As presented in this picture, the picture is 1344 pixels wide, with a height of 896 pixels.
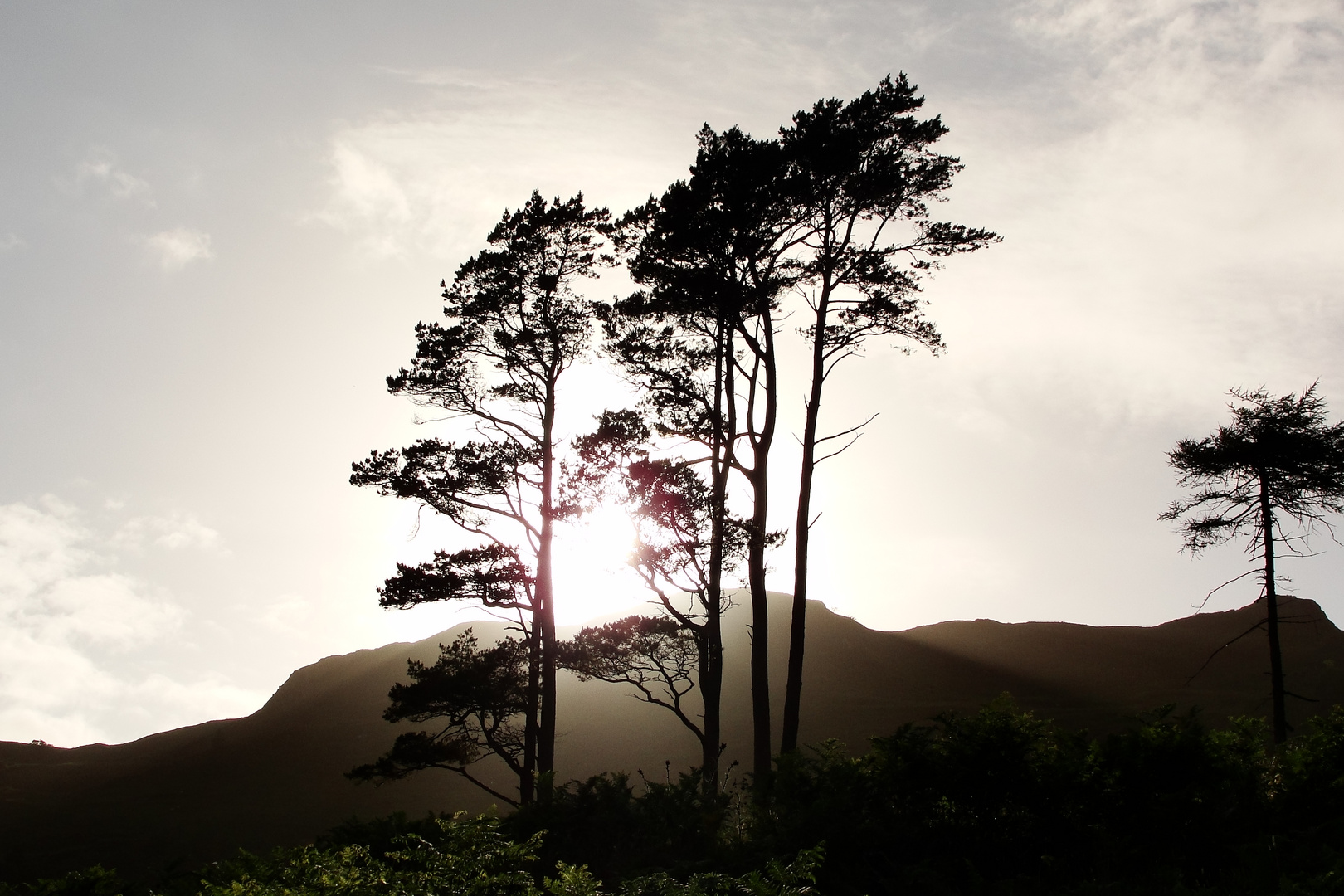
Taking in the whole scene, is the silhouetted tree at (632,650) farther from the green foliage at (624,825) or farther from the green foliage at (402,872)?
the green foliage at (402,872)

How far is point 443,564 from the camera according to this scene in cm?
1867

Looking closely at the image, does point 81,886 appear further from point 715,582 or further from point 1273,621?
point 1273,621

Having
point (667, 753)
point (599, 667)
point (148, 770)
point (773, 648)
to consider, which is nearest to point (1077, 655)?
point (773, 648)

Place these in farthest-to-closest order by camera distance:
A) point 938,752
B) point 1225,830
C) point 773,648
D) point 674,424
Result: point 773,648 < point 674,424 < point 938,752 < point 1225,830

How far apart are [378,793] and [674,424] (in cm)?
3043

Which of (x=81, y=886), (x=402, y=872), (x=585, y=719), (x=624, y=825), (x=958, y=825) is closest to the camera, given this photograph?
(x=402, y=872)

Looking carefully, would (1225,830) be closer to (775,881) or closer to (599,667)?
(775,881)

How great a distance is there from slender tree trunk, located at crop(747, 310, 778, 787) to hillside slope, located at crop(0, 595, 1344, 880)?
2137cm

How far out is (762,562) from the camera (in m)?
16.5

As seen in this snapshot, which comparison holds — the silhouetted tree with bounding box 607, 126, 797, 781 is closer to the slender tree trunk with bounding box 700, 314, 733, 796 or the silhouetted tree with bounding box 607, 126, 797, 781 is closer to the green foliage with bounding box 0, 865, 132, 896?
the slender tree trunk with bounding box 700, 314, 733, 796

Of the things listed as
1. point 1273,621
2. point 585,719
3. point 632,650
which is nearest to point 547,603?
point 632,650

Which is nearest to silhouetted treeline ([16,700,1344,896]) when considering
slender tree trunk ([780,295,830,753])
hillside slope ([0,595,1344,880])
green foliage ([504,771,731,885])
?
green foliage ([504,771,731,885])

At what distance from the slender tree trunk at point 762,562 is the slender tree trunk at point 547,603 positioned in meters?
4.48

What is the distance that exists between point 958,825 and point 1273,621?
17.6 meters
